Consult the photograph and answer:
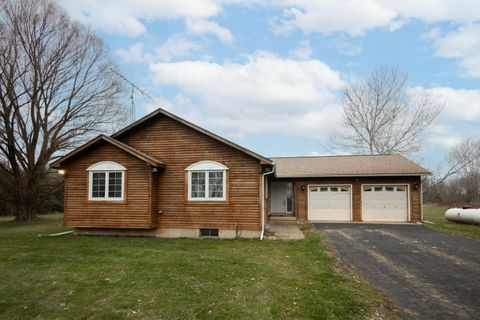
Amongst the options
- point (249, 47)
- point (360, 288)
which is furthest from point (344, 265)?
point (249, 47)

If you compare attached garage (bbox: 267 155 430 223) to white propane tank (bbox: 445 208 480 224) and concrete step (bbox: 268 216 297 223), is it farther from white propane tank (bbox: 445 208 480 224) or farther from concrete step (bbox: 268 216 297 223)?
white propane tank (bbox: 445 208 480 224)

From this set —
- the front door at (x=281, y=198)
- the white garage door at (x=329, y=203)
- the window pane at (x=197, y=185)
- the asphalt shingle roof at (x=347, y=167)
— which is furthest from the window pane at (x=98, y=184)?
the white garage door at (x=329, y=203)

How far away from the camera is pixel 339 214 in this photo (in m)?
18.9

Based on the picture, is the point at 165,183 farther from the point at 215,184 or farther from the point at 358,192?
the point at 358,192

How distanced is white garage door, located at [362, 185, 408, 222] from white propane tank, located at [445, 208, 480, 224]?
2351mm

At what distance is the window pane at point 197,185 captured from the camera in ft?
41.3

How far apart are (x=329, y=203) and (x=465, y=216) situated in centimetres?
647

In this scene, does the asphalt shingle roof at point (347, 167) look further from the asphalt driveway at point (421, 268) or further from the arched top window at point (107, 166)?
the arched top window at point (107, 166)

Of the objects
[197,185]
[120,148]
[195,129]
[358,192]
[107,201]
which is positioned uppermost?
[195,129]

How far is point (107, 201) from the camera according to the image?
40.9 feet

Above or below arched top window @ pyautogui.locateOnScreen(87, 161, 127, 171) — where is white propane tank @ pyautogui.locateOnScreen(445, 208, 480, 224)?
below

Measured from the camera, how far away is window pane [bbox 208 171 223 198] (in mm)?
12422

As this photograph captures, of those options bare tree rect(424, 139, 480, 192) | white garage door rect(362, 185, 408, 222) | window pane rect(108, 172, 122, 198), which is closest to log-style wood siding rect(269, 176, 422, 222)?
white garage door rect(362, 185, 408, 222)

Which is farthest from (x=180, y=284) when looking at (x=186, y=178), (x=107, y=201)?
(x=107, y=201)
